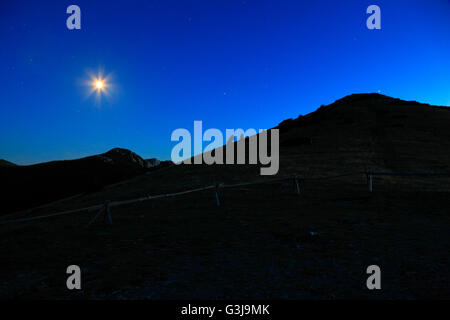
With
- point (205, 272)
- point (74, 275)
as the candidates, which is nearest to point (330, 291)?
point (205, 272)

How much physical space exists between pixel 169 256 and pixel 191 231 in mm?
2566

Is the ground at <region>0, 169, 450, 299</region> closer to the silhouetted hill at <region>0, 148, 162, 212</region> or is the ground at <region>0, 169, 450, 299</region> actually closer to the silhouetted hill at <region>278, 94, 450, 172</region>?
the silhouetted hill at <region>278, 94, 450, 172</region>

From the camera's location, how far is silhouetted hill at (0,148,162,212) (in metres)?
60.5

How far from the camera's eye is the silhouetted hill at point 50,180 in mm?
60531

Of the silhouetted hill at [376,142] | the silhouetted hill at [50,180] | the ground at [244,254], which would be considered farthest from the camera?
the silhouetted hill at [50,180]

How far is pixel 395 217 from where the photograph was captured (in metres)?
10.6

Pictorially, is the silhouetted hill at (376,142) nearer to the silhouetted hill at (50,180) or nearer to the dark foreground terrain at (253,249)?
the dark foreground terrain at (253,249)

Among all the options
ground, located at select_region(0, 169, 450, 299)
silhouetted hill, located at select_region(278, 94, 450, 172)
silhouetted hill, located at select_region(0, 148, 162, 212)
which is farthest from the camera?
silhouetted hill, located at select_region(0, 148, 162, 212)

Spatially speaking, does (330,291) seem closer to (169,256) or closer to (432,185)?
(169,256)

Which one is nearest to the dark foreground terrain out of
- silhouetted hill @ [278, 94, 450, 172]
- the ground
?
the ground

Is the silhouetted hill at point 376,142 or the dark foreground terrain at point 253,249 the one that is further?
A: the silhouetted hill at point 376,142

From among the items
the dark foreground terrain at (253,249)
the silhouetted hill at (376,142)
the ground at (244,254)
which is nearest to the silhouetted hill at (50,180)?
the silhouetted hill at (376,142)

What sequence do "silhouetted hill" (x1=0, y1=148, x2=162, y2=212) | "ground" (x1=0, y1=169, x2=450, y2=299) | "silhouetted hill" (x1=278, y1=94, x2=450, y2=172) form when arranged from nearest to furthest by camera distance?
"ground" (x1=0, y1=169, x2=450, y2=299), "silhouetted hill" (x1=278, y1=94, x2=450, y2=172), "silhouetted hill" (x1=0, y1=148, x2=162, y2=212)

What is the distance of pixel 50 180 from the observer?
80.9 m
